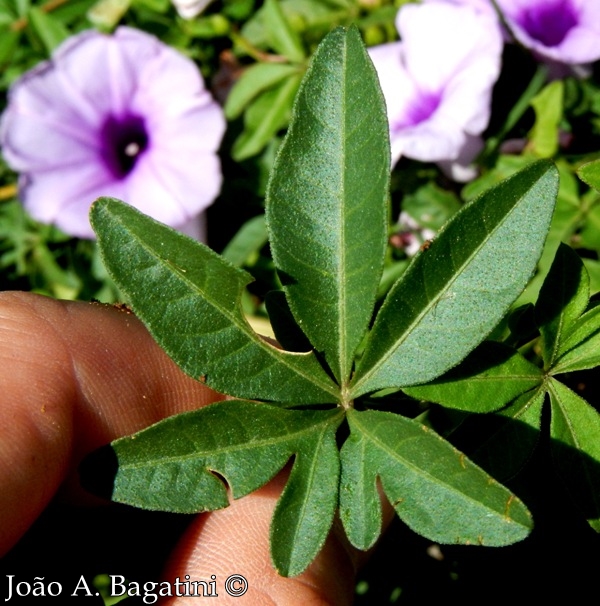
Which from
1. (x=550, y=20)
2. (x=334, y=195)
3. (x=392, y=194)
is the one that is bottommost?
(x=392, y=194)

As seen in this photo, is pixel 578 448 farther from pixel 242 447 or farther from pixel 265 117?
pixel 265 117

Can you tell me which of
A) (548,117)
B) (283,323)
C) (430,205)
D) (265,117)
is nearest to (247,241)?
(265,117)

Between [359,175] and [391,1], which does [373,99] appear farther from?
[391,1]

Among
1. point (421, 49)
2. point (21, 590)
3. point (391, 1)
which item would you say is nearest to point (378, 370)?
point (21, 590)

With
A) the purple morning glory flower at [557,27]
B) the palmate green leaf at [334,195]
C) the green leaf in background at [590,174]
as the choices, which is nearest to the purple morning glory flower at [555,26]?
the purple morning glory flower at [557,27]

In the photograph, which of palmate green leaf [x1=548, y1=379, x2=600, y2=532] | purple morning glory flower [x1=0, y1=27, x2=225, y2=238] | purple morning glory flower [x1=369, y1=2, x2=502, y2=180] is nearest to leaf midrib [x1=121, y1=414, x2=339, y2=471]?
palmate green leaf [x1=548, y1=379, x2=600, y2=532]

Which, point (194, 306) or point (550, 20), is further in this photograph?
point (550, 20)
